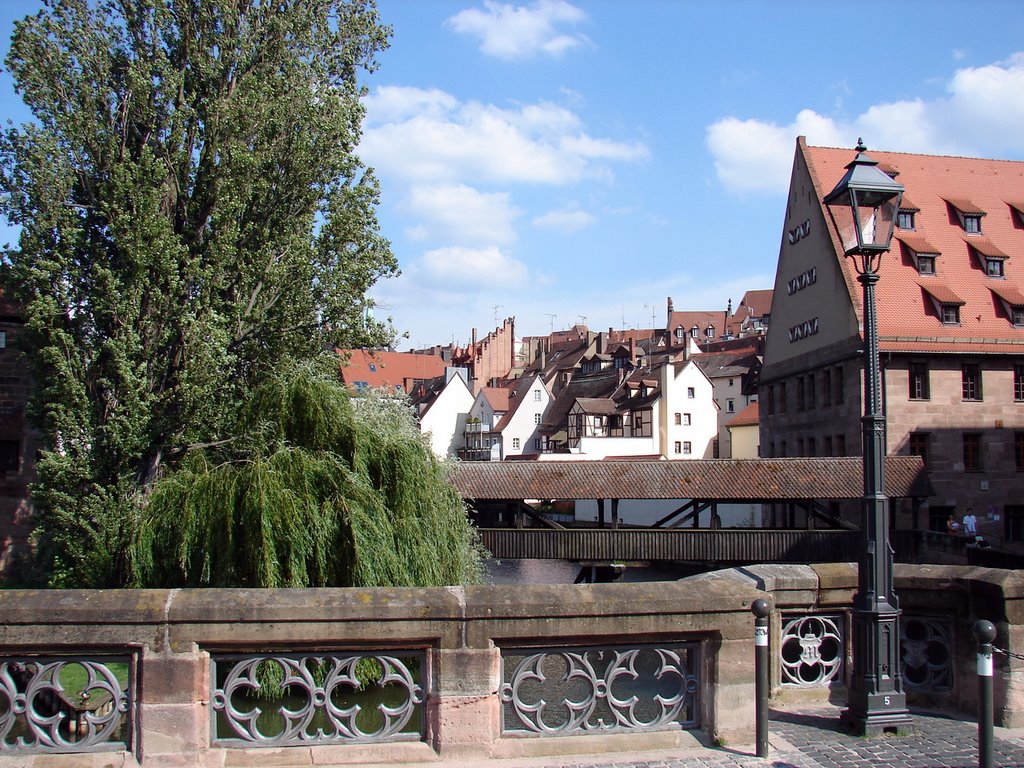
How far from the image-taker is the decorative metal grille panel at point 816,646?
584 cm

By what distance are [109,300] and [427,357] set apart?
234ft

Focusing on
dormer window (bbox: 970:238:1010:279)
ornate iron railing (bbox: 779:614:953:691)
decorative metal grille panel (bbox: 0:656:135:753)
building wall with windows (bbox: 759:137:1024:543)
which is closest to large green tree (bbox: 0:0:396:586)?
decorative metal grille panel (bbox: 0:656:135:753)

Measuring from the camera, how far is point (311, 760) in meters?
4.46

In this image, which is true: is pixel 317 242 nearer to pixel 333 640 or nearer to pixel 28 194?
pixel 28 194

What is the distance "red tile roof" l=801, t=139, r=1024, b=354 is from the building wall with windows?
54mm

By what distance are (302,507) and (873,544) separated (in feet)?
26.4

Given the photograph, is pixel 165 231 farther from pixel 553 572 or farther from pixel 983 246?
pixel 983 246

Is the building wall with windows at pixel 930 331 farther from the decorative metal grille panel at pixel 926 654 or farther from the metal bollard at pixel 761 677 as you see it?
the metal bollard at pixel 761 677

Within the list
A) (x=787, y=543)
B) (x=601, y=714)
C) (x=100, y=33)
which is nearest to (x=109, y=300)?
(x=100, y=33)

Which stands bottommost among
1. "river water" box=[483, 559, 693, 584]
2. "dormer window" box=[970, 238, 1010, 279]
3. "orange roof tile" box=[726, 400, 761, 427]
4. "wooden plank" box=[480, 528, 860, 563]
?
"river water" box=[483, 559, 693, 584]

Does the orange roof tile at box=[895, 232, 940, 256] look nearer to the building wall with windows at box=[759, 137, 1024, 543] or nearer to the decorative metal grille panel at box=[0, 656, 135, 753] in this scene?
the building wall with windows at box=[759, 137, 1024, 543]

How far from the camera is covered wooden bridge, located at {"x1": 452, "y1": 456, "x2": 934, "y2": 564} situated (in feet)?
84.6

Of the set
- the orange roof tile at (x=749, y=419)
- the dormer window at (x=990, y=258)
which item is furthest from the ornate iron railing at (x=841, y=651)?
the orange roof tile at (x=749, y=419)

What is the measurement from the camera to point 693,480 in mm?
26578
